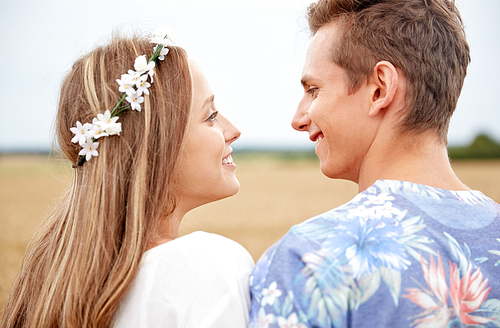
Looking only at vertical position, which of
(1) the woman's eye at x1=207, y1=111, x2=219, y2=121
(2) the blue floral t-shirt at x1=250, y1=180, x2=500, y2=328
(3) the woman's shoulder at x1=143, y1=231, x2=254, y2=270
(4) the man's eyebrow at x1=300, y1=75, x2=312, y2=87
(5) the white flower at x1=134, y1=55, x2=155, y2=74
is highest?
(5) the white flower at x1=134, y1=55, x2=155, y2=74

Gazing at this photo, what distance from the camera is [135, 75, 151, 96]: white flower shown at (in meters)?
2.17

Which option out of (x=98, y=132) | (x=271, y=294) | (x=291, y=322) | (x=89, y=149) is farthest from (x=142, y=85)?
(x=291, y=322)

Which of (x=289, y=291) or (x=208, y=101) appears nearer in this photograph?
(x=289, y=291)

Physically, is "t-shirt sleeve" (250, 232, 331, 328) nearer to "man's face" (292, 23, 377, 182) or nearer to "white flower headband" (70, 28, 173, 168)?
"man's face" (292, 23, 377, 182)

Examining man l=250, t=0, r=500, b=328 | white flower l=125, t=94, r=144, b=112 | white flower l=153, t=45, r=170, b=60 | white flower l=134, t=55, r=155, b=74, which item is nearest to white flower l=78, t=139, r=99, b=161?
white flower l=125, t=94, r=144, b=112

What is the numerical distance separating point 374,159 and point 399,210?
0.61 m

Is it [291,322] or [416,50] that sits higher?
[416,50]

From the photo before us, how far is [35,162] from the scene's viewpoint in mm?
75188

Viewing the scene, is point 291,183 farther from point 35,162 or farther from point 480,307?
point 35,162

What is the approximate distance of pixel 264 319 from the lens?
157 cm

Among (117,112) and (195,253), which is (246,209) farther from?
(195,253)

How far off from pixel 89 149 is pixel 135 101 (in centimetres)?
37

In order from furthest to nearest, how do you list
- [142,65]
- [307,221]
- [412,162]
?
[142,65] → [412,162] → [307,221]

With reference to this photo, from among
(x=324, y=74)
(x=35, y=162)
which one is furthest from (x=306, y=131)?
(x=35, y=162)
